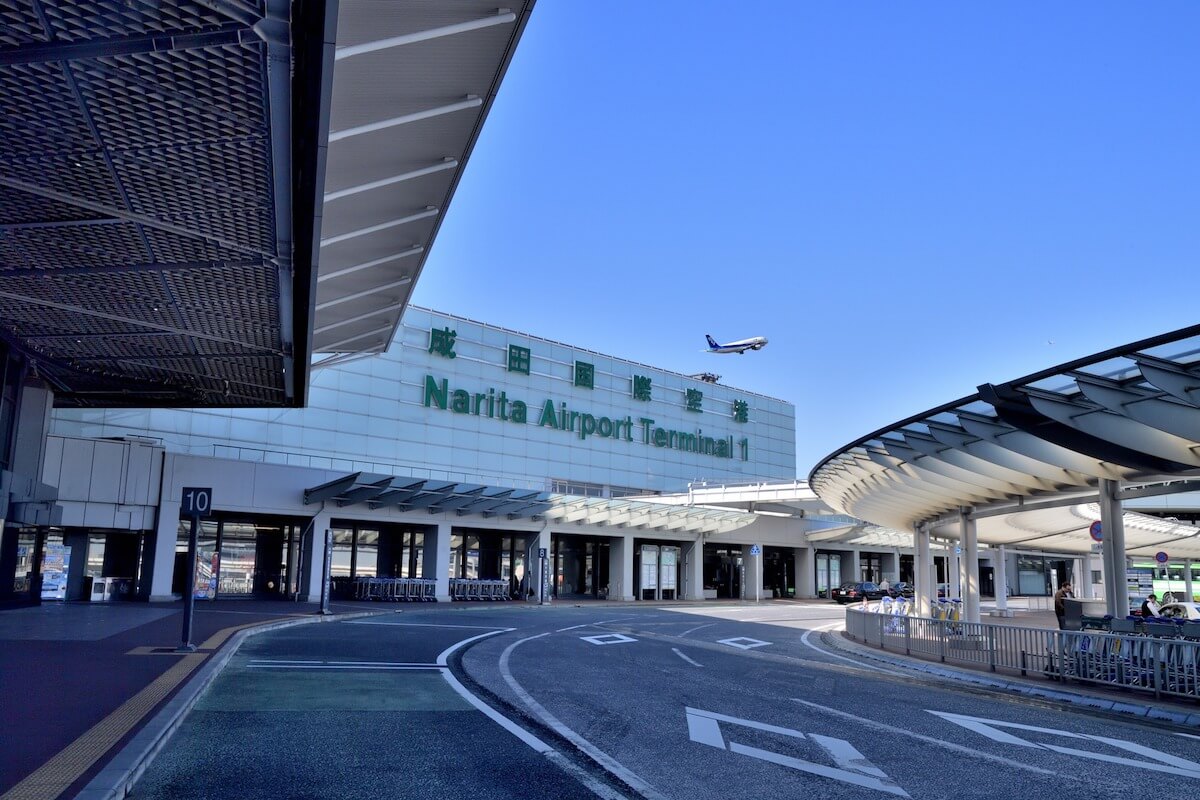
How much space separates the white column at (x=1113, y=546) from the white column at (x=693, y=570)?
113ft

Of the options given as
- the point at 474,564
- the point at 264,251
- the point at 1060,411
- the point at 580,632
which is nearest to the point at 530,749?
the point at 264,251

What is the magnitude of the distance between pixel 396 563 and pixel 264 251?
98.1 ft

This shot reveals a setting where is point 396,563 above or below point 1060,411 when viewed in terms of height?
below

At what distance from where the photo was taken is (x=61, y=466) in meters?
28.8

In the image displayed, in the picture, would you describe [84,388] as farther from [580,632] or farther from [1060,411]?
[1060,411]

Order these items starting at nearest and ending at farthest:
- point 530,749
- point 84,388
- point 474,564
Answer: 1. point 530,749
2. point 84,388
3. point 474,564

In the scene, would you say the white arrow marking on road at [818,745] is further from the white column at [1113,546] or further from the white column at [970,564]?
the white column at [970,564]

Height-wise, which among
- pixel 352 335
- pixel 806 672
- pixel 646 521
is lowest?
pixel 806 672

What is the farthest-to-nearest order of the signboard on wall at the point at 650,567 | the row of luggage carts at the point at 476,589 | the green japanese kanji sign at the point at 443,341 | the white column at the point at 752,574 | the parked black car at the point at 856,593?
1. the white column at the point at 752,574
2. the parked black car at the point at 856,593
3. the signboard on wall at the point at 650,567
4. the green japanese kanji sign at the point at 443,341
5. the row of luggage carts at the point at 476,589

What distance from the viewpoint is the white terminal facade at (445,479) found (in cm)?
3206

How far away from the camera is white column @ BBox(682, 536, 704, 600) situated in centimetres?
5122

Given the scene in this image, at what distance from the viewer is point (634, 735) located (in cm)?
944

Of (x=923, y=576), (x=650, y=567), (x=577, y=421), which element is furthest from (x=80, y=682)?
(x=577, y=421)

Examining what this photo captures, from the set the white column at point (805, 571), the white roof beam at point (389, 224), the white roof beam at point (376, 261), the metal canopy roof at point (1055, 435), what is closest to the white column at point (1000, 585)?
the white column at point (805, 571)
